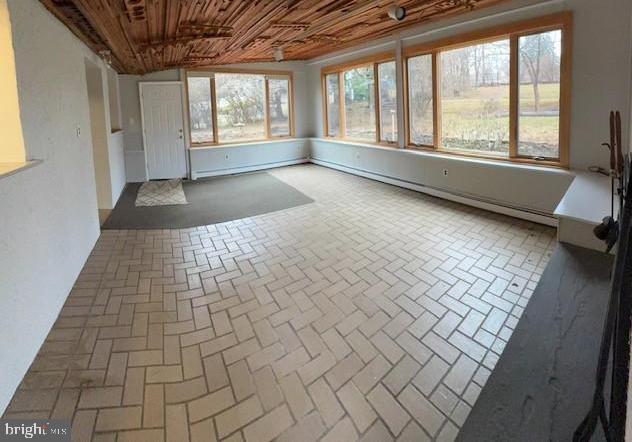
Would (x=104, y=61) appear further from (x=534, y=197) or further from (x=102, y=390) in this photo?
(x=534, y=197)

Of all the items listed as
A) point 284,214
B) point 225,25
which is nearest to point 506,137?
point 284,214

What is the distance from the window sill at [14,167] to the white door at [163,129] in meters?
6.54

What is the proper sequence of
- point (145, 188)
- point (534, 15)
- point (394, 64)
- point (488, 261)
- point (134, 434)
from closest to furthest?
point (134, 434) → point (488, 261) → point (534, 15) → point (394, 64) → point (145, 188)

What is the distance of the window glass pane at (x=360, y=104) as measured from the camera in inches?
322

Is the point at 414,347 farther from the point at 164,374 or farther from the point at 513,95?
the point at 513,95

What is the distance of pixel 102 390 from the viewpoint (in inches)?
88.1

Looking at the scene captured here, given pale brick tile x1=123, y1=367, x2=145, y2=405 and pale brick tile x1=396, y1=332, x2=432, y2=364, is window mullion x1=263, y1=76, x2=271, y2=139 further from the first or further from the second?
pale brick tile x1=123, y1=367, x2=145, y2=405

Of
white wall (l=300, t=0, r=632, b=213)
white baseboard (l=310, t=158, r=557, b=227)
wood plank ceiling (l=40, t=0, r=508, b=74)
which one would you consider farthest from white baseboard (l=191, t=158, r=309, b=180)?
white wall (l=300, t=0, r=632, b=213)

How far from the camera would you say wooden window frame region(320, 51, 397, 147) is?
757cm

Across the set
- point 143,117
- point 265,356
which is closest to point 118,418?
point 265,356

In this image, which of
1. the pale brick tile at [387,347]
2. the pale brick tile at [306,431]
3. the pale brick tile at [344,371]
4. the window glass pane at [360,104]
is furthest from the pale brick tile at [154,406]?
the window glass pane at [360,104]

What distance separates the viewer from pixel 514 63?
16.8 ft

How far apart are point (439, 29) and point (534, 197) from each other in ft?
9.30

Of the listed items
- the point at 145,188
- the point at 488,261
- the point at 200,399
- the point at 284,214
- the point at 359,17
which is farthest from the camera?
the point at 145,188
